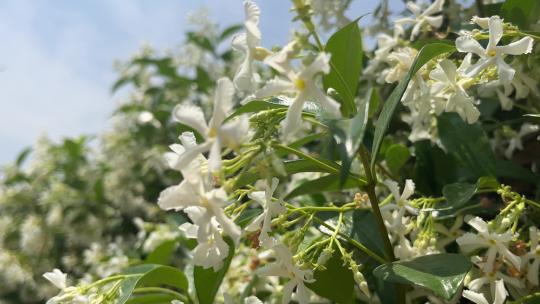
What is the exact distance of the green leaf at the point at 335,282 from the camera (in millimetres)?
658

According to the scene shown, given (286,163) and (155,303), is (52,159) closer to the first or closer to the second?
(155,303)

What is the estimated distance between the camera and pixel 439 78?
66cm

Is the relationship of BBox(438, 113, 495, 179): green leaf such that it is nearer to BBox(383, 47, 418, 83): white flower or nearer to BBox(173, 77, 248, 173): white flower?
BBox(383, 47, 418, 83): white flower

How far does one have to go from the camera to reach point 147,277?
2.31 ft

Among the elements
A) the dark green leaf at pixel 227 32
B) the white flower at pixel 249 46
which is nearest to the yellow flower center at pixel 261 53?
the white flower at pixel 249 46

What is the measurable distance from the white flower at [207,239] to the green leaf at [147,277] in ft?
0.43

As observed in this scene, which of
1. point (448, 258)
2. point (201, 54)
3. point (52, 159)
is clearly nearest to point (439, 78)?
point (448, 258)

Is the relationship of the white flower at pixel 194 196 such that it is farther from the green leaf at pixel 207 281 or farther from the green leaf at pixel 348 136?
the green leaf at pixel 207 281

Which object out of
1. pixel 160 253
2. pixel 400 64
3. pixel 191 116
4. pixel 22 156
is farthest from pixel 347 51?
pixel 22 156

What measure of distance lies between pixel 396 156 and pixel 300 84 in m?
0.57

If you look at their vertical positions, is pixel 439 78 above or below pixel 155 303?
above

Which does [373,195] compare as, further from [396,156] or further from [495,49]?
[396,156]

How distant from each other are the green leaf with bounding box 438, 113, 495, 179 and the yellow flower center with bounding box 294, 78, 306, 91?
55 cm

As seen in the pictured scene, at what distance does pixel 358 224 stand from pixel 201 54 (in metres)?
1.81
